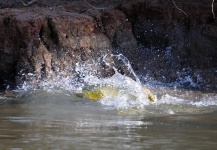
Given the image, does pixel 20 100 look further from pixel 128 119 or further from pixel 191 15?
pixel 191 15

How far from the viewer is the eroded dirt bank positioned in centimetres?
982

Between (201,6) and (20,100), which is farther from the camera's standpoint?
(201,6)

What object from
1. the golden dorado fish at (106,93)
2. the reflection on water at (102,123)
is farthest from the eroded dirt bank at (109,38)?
the golden dorado fish at (106,93)

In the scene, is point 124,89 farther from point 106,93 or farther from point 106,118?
point 106,118

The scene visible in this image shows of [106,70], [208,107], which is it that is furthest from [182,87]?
[208,107]

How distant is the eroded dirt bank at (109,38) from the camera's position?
9820 millimetres

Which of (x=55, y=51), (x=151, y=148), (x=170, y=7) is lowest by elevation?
(x=151, y=148)

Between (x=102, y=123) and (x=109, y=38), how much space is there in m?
4.34

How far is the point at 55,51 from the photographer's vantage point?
9.98 metres

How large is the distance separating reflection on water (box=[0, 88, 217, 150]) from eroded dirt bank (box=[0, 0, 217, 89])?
3.78 ft

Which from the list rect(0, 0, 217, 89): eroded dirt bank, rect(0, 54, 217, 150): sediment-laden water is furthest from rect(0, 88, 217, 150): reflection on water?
rect(0, 0, 217, 89): eroded dirt bank

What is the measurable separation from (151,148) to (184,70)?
546 cm

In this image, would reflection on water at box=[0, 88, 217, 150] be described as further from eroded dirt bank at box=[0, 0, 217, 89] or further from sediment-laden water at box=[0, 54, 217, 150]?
eroded dirt bank at box=[0, 0, 217, 89]

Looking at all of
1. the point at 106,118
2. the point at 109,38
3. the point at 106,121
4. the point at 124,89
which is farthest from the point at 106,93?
the point at 109,38
